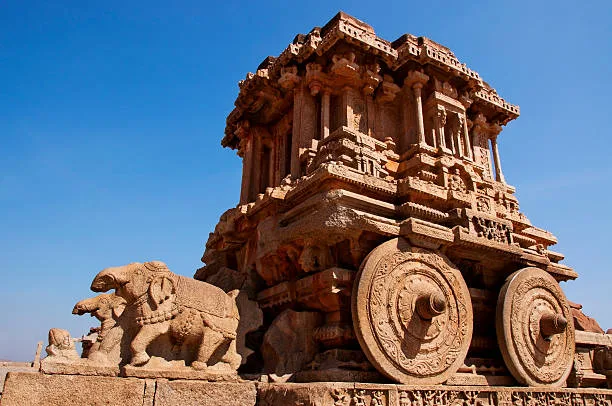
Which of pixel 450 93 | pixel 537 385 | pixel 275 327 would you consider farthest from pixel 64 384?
pixel 450 93

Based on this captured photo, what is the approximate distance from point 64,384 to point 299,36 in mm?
10117

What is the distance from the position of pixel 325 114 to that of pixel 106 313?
666 centimetres

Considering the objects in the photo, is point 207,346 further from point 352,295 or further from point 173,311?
point 352,295

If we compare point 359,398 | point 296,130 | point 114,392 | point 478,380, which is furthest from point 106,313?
point 296,130

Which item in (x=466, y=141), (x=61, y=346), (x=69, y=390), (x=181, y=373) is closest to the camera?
(x=69, y=390)

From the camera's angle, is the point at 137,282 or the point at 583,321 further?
the point at 583,321

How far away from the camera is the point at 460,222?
8.70 meters

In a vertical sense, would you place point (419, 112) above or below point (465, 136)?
below

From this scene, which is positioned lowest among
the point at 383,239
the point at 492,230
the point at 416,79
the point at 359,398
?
the point at 359,398

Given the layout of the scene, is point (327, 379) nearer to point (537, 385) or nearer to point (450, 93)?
point (537, 385)

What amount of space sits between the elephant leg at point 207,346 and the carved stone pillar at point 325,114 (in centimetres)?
548

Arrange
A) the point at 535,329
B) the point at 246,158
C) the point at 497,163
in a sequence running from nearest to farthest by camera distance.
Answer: the point at 535,329 < the point at 246,158 < the point at 497,163

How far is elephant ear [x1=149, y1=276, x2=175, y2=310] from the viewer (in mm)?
6719

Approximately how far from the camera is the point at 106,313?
6.78 meters
